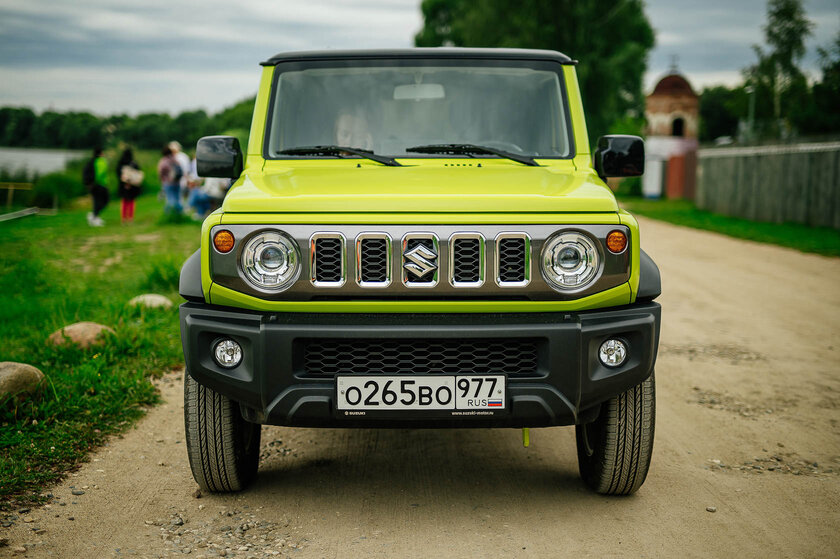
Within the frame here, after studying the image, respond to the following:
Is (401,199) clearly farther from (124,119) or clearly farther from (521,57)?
(124,119)

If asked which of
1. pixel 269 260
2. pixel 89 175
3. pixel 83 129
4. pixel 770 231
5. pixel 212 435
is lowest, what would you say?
pixel 212 435

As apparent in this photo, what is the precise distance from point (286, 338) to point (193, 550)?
887 mm

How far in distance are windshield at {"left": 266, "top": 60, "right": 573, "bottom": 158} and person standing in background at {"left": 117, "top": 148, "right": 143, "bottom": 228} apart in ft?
48.1

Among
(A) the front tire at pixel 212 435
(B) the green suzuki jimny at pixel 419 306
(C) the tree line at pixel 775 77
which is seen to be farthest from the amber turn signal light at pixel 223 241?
(C) the tree line at pixel 775 77

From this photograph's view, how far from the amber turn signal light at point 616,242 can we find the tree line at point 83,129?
1488cm

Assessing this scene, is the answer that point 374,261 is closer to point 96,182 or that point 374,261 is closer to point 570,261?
point 570,261

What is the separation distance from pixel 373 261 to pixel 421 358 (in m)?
0.43

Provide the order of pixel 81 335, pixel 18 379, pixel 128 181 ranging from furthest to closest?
pixel 128 181
pixel 81 335
pixel 18 379

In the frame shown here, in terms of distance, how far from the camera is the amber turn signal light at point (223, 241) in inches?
130

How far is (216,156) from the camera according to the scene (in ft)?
13.9

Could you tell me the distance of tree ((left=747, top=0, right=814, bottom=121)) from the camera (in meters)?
49.8

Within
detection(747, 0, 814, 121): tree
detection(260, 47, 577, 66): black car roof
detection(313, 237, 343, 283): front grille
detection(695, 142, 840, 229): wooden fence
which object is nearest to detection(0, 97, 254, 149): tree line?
detection(695, 142, 840, 229): wooden fence

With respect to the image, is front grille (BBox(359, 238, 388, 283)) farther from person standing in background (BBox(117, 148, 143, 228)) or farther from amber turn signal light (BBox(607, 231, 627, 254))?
person standing in background (BBox(117, 148, 143, 228))

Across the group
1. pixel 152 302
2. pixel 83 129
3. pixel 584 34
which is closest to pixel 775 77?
pixel 584 34
